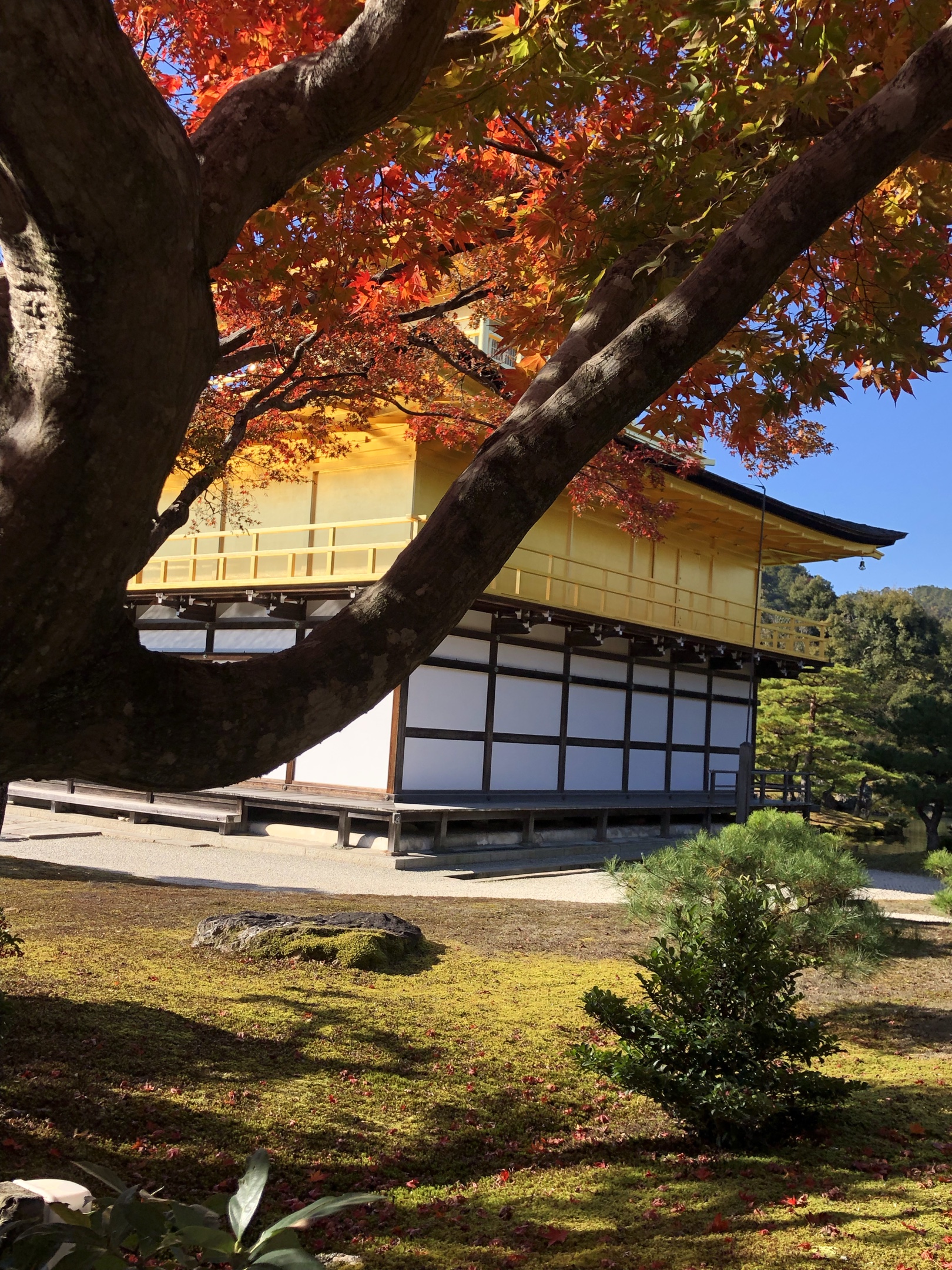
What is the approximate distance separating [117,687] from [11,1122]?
2.77 m

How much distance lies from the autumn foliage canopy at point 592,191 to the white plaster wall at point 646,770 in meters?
12.2

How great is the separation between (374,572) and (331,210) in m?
9.10

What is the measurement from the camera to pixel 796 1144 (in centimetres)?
445

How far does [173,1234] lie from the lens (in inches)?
60.7

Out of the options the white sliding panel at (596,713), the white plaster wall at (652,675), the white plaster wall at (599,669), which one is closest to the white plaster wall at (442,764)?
the white sliding panel at (596,713)

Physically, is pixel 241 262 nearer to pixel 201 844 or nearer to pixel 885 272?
pixel 885 272

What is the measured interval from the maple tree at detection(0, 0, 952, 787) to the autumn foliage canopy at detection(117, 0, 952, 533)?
3 cm

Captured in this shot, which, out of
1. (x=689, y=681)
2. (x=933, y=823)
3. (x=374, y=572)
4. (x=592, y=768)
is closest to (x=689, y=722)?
(x=689, y=681)

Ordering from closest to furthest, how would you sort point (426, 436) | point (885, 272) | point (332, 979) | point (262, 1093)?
point (885, 272)
point (262, 1093)
point (332, 979)
point (426, 436)

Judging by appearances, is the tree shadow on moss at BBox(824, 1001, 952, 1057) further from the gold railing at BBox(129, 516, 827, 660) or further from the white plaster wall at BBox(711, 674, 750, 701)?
the white plaster wall at BBox(711, 674, 750, 701)

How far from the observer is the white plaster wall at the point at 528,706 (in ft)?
54.2

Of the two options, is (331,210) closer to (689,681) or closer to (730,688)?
(689,681)

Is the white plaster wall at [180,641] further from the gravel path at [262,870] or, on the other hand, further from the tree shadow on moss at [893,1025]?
the tree shadow on moss at [893,1025]

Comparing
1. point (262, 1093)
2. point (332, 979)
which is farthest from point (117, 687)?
point (332, 979)
